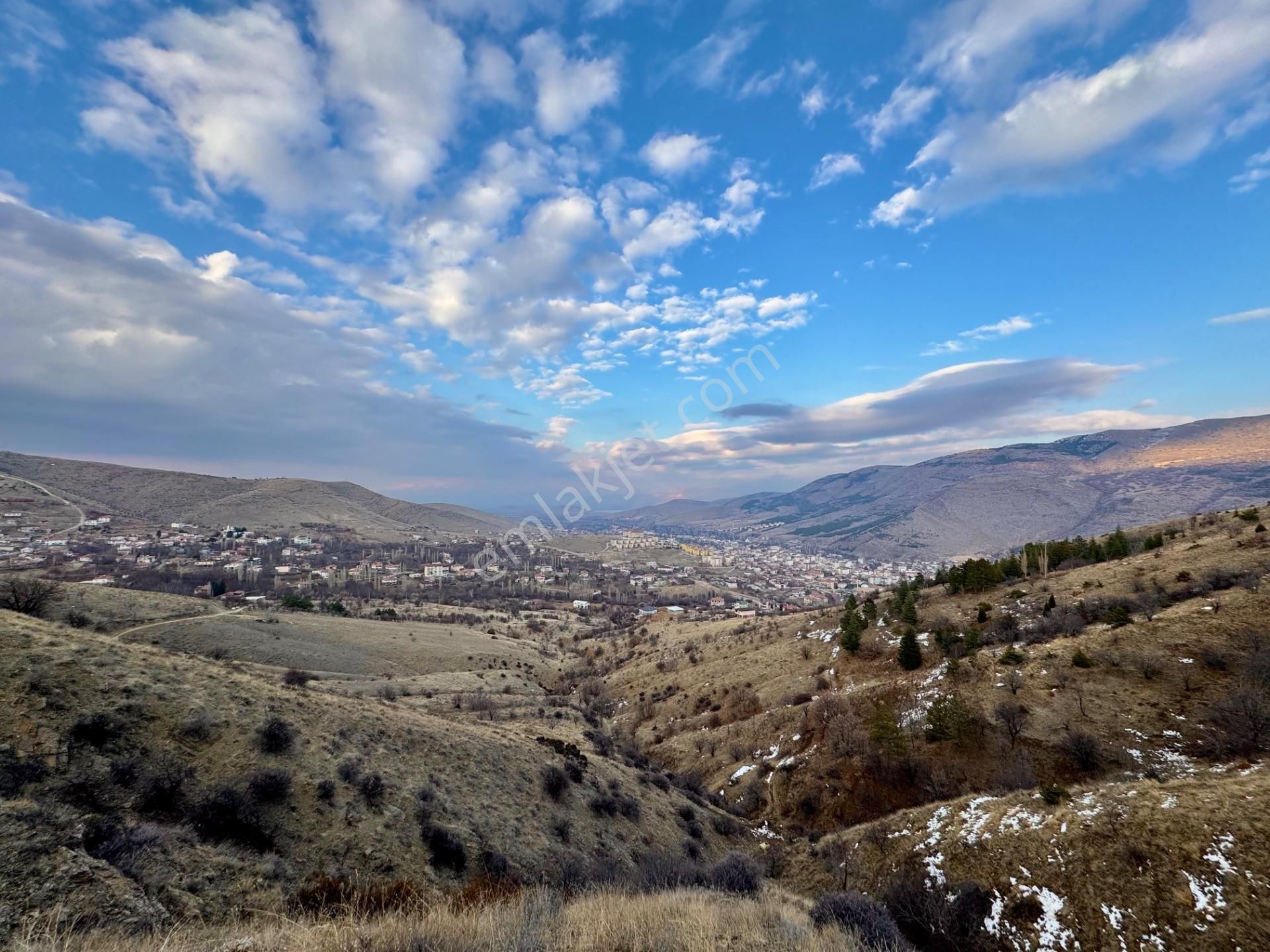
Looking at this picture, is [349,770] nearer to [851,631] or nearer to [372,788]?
[372,788]

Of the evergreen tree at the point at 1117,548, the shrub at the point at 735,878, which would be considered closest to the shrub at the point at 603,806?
the shrub at the point at 735,878

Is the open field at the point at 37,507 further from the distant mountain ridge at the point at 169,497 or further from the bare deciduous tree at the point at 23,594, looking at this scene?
the bare deciduous tree at the point at 23,594

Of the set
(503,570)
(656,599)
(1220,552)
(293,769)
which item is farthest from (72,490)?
(1220,552)

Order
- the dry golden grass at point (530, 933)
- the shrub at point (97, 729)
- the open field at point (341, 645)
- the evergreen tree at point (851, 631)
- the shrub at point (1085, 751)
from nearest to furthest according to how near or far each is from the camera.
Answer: the dry golden grass at point (530, 933) → the shrub at point (97, 729) → the shrub at point (1085, 751) → the evergreen tree at point (851, 631) → the open field at point (341, 645)

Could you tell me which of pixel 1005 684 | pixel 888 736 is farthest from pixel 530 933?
pixel 1005 684

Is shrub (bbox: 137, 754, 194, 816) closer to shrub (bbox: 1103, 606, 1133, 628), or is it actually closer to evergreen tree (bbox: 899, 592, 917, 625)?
shrub (bbox: 1103, 606, 1133, 628)
